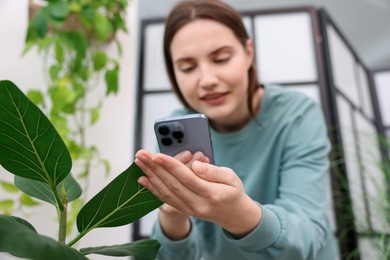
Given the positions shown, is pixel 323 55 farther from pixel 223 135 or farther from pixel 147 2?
pixel 147 2

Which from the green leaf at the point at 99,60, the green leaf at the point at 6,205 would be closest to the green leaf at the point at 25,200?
the green leaf at the point at 6,205

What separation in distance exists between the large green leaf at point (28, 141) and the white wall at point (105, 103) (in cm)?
79

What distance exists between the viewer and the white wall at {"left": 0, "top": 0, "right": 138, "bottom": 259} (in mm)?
1146

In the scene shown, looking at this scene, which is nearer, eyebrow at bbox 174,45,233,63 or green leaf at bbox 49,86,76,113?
eyebrow at bbox 174,45,233,63

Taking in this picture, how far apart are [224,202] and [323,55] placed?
4.76 feet

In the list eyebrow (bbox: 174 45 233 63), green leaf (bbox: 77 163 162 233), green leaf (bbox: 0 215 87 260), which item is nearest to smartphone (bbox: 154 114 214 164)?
green leaf (bbox: 77 163 162 233)

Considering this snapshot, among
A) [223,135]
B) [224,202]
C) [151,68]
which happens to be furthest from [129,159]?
[224,202]

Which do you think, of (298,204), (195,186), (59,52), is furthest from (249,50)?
(59,52)

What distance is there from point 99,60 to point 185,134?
3.13 feet

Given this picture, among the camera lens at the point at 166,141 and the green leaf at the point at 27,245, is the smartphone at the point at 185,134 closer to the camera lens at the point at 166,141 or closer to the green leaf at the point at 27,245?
the camera lens at the point at 166,141

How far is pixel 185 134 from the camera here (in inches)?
17.0

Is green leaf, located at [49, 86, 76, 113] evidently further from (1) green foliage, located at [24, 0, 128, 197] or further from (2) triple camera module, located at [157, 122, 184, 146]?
(2) triple camera module, located at [157, 122, 184, 146]

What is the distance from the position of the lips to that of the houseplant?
421mm

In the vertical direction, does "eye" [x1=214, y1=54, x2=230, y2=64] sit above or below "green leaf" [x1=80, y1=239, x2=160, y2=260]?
above
